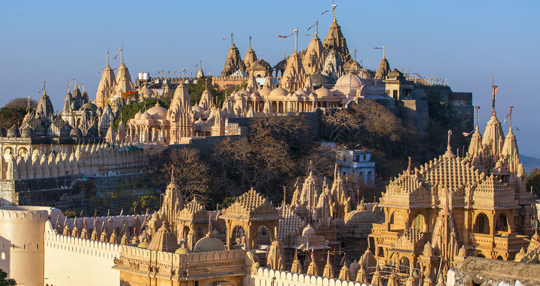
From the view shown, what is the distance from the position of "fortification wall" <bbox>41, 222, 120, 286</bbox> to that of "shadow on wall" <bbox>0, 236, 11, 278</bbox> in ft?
3.89

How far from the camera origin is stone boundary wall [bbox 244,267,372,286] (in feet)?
74.0

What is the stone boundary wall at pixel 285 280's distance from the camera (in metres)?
22.6

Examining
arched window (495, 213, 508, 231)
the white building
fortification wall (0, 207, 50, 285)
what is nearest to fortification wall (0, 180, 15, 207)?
fortification wall (0, 207, 50, 285)

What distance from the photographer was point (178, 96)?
185 ft

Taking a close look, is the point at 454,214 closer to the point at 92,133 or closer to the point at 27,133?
the point at 27,133

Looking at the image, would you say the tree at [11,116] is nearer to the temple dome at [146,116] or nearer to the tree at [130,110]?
the tree at [130,110]

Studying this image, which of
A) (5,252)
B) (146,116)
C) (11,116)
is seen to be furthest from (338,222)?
(11,116)

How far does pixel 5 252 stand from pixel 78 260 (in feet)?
9.10

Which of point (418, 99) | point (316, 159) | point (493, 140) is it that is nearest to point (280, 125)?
point (316, 159)

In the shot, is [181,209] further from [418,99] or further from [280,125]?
[418,99]

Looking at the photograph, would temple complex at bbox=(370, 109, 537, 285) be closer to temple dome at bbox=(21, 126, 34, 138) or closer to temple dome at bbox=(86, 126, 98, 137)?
temple dome at bbox=(21, 126, 34, 138)

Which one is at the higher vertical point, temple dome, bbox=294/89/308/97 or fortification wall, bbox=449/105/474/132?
temple dome, bbox=294/89/308/97

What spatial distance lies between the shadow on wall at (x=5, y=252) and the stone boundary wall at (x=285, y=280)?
437 inches

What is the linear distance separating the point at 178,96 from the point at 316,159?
8.55 m
